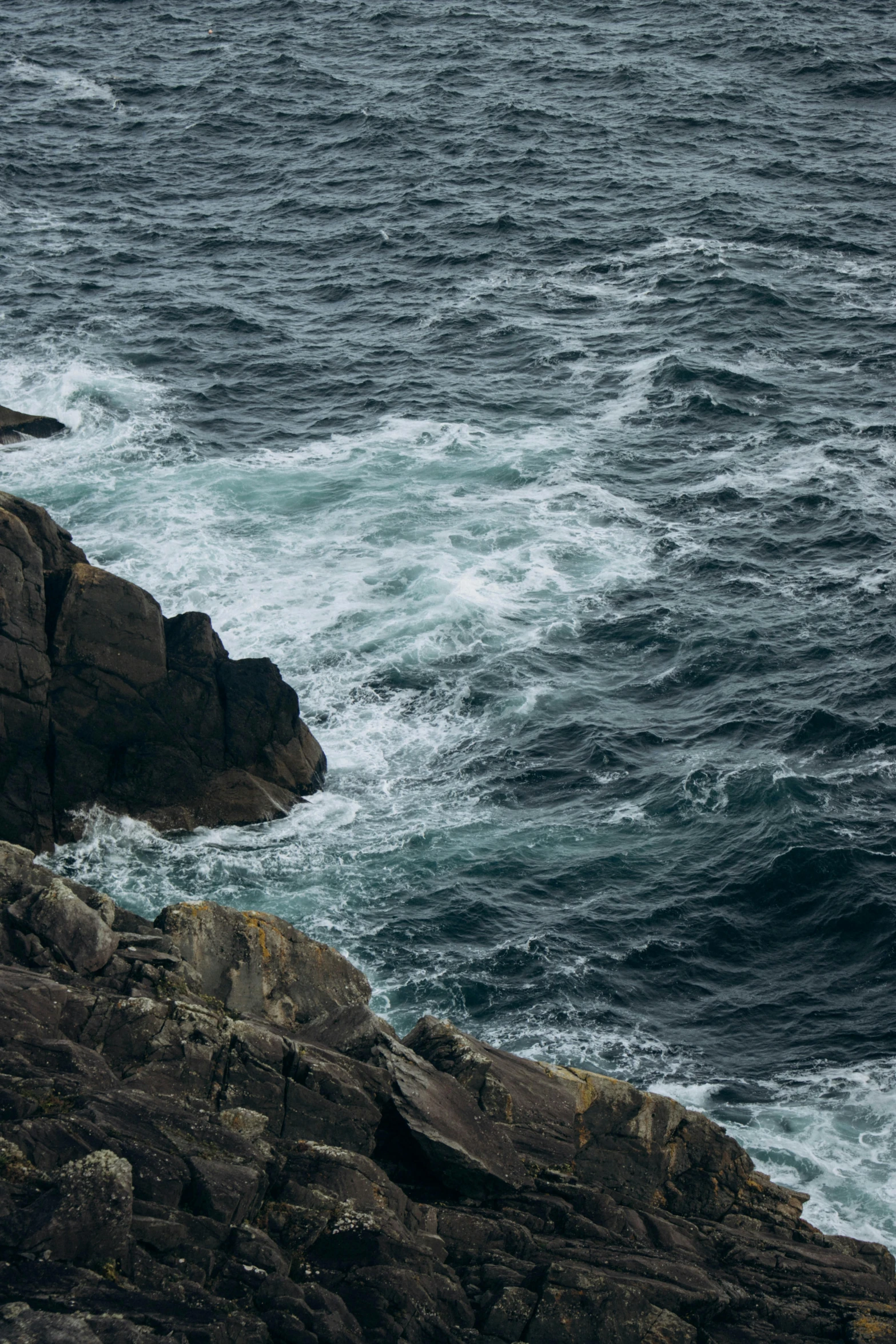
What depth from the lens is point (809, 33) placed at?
111375 millimetres

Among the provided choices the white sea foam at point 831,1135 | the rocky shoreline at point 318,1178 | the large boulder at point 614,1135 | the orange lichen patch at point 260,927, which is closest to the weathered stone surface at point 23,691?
the rocky shoreline at point 318,1178

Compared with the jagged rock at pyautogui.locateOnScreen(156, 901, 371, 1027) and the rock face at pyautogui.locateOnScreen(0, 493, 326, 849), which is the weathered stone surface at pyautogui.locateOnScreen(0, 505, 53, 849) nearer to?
the rock face at pyautogui.locateOnScreen(0, 493, 326, 849)

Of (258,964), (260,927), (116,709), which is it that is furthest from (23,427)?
(258,964)

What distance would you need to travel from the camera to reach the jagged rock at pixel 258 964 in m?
29.1

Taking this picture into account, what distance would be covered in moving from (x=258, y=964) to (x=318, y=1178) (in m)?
7.05

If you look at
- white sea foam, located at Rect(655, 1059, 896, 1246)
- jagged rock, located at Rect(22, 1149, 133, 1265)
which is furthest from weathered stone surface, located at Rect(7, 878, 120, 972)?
white sea foam, located at Rect(655, 1059, 896, 1246)

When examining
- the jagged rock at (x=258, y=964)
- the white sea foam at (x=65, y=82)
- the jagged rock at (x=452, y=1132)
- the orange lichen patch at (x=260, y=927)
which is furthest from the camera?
the white sea foam at (x=65, y=82)

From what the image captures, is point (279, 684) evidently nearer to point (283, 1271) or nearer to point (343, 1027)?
point (343, 1027)

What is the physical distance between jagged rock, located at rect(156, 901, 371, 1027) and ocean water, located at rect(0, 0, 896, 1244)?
24.2 feet

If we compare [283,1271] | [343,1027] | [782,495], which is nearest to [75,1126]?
[283,1271]

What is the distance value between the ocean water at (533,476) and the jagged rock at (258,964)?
7.37 meters

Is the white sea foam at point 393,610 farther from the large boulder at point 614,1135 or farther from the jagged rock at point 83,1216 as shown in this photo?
the jagged rock at point 83,1216

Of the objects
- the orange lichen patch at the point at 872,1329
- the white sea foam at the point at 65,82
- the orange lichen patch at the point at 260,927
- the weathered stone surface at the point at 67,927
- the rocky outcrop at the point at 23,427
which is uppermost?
the white sea foam at the point at 65,82

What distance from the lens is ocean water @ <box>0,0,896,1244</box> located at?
3994 cm
